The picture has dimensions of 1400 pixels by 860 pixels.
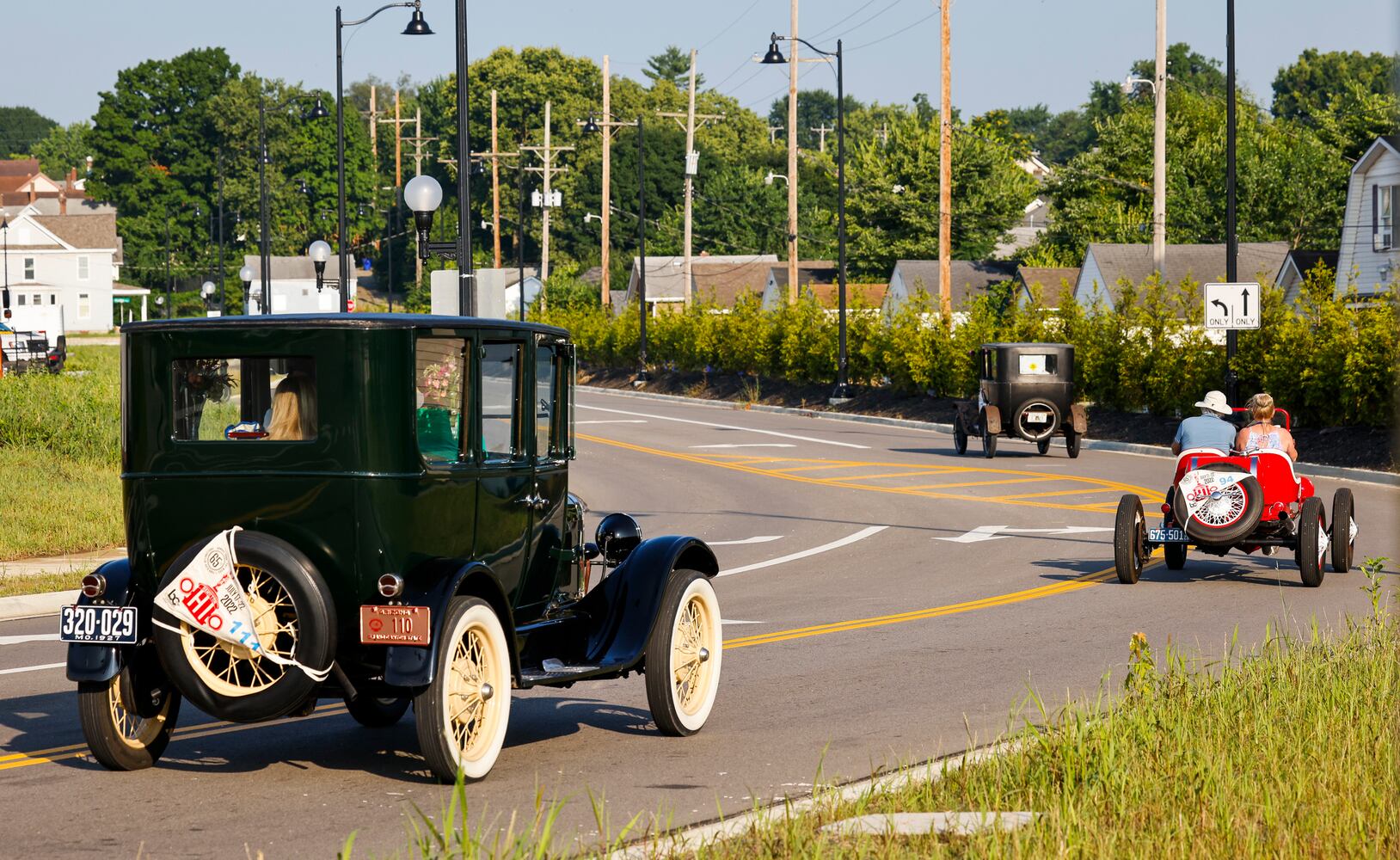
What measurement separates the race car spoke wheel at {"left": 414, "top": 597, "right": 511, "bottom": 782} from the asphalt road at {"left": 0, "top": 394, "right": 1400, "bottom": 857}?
0.17m

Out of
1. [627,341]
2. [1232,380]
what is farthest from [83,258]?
[1232,380]

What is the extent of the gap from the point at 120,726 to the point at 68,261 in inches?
5177

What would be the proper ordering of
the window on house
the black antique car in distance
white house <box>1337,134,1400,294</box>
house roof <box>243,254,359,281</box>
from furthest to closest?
house roof <box>243,254,359,281</box> → the window on house → white house <box>1337,134,1400,294</box> → the black antique car in distance

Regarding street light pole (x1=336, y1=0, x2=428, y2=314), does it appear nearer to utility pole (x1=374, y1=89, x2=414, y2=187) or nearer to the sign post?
the sign post

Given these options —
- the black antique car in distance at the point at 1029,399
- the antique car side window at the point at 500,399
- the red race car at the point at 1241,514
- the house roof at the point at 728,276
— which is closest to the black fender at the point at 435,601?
the antique car side window at the point at 500,399

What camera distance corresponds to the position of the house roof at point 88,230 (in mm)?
130500

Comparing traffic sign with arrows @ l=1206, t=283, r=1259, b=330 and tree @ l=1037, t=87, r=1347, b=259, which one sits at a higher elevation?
tree @ l=1037, t=87, r=1347, b=259

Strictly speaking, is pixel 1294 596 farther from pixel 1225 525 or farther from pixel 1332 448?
pixel 1332 448

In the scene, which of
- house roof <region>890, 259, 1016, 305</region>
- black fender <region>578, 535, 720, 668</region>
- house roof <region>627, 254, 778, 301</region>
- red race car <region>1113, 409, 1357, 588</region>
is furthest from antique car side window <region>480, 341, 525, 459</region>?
house roof <region>627, 254, 778, 301</region>

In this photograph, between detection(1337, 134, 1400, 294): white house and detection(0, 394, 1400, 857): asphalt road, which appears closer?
detection(0, 394, 1400, 857): asphalt road

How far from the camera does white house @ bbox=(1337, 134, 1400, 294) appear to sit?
49.2 metres

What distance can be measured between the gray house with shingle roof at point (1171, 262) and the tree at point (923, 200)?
16436 millimetres

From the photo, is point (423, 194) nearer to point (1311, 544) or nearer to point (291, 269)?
point (1311, 544)

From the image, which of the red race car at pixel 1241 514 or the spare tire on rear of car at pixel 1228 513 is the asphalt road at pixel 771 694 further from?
the spare tire on rear of car at pixel 1228 513
